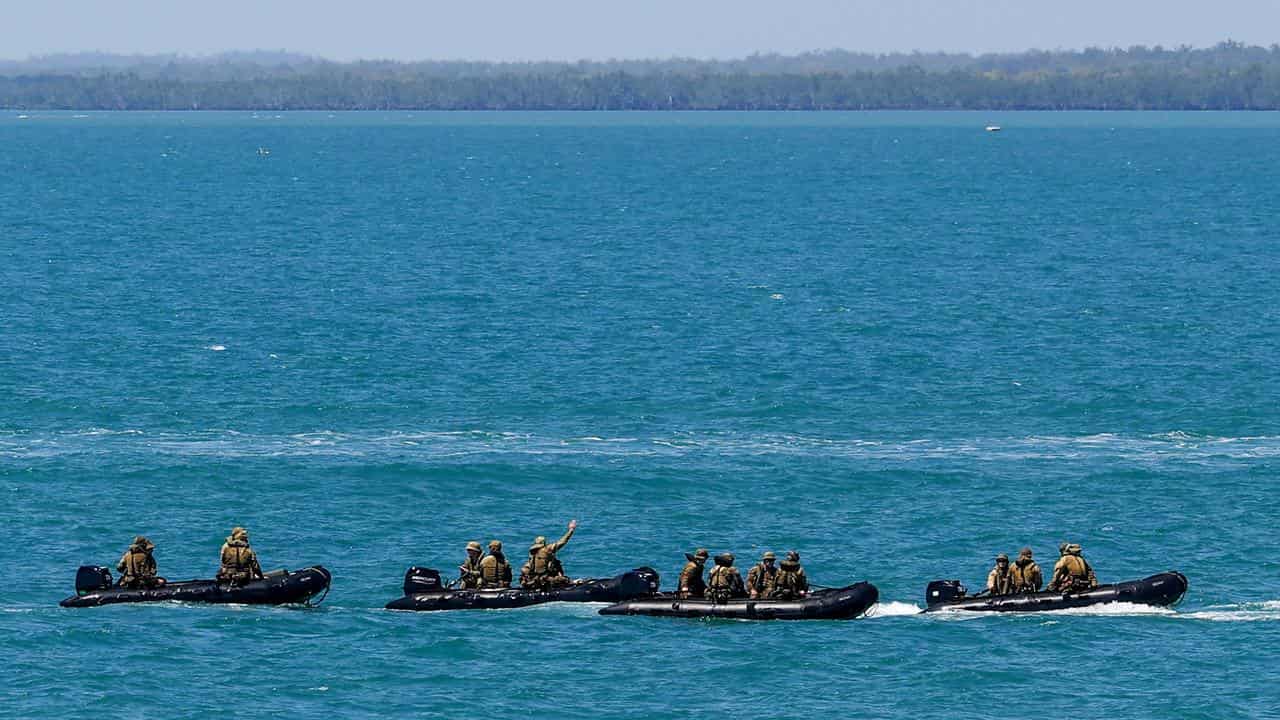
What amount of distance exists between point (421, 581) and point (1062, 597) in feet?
62.3

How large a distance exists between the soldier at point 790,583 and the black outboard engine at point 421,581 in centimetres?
1010

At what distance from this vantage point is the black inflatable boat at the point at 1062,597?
6356 centimetres

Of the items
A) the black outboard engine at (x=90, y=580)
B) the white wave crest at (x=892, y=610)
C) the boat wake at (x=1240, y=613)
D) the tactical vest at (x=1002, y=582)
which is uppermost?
the black outboard engine at (x=90, y=580)

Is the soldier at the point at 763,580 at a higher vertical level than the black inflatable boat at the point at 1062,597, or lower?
higher

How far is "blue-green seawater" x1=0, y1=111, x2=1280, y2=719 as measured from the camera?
58906mm

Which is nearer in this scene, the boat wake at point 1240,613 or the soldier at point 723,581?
the boat wake at point 1240,613

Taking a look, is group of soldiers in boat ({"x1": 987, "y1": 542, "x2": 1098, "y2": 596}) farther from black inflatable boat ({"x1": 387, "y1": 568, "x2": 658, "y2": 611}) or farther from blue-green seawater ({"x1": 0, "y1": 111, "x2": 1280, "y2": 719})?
black inflatable boat ({"x1": 387, "y1": 568, "x2": 658, "y2": 611})

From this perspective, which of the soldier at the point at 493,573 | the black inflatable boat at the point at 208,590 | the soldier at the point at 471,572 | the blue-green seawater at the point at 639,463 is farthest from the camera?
the soldier at the point at 493,573

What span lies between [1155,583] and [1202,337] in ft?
181

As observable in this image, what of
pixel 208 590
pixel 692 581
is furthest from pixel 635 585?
pixel 208 590

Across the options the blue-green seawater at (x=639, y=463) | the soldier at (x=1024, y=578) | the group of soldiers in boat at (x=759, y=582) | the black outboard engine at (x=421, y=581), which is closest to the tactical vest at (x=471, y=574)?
the black outboard engine at (x=421, y=581)

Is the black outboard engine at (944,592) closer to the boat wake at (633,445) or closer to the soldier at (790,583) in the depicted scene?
the soldier at (790,583)

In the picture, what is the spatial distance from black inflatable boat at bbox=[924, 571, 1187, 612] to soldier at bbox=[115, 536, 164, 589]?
76.0 feet

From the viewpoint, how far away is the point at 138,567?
212 ft
